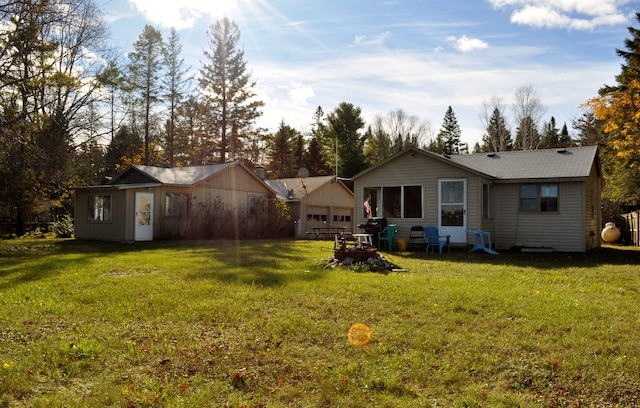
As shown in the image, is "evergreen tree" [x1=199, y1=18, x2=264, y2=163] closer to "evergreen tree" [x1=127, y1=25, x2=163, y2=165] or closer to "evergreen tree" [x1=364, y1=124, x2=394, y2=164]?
"evergreen tree" [x1=127, y1=25, x2=163, y2=165]

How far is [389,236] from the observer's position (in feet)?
55.3

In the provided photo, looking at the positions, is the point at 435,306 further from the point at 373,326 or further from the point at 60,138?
the point at 60,138

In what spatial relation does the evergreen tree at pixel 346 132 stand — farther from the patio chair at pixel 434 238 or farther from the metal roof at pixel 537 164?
the patio chair at pixel 434 238

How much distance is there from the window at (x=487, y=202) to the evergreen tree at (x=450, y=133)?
43.3 metres

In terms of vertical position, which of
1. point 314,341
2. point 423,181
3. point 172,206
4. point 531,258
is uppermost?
point 423,181

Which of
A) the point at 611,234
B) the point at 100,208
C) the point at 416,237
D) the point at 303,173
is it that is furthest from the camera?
the point at 303,173

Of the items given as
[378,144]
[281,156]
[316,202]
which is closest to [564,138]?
[378,144]

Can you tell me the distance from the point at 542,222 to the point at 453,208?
3.07m

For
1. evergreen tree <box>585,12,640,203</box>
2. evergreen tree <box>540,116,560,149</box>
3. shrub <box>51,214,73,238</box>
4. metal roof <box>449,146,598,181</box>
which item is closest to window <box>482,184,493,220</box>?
metal roof <box>449,146,598,181</box>

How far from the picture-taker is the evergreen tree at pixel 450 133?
194ft

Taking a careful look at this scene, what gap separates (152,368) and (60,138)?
82.1ft

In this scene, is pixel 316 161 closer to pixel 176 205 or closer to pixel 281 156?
pixel 281 156

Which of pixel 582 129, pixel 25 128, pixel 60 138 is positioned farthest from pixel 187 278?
pixel 582 129

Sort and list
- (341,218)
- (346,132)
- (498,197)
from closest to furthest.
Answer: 1. (498,197)
2. (341,218)
3. (346,132)
